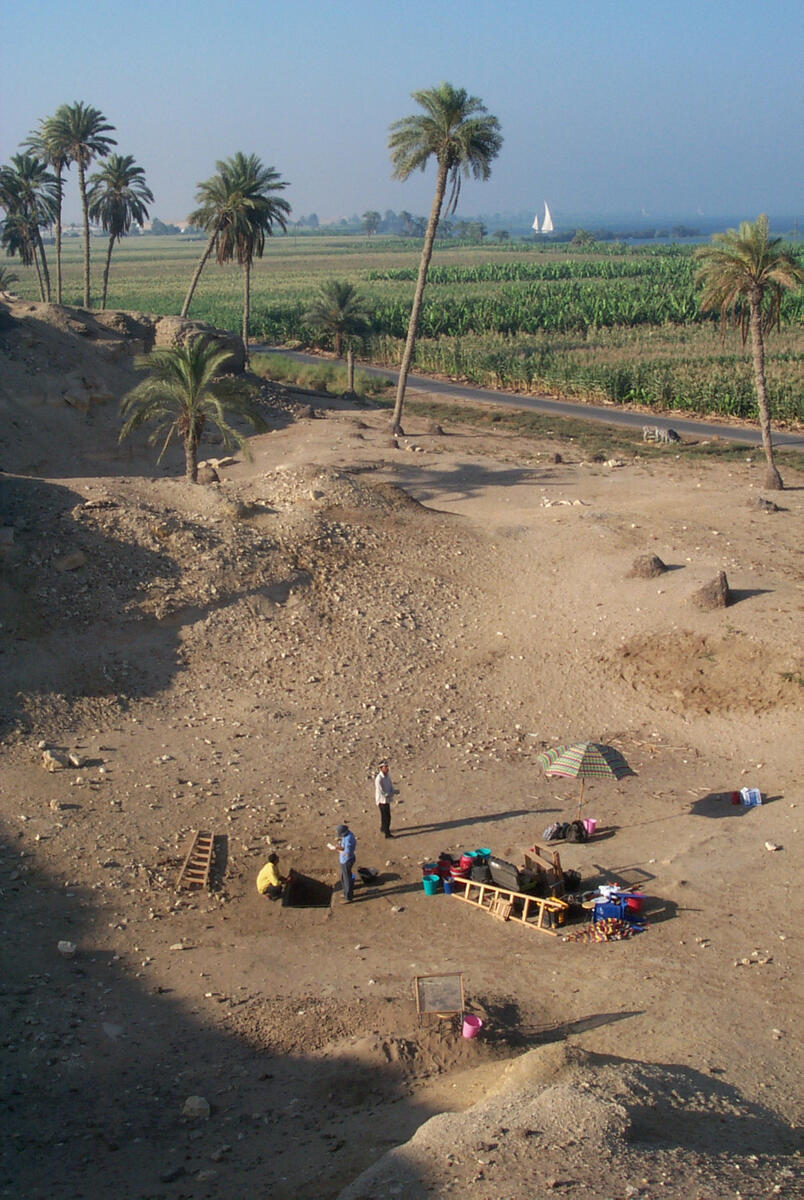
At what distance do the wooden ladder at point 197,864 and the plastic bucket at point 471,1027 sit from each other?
3.96m

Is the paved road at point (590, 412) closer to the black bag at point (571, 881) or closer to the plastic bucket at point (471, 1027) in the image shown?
the black bag at point (571, 881)

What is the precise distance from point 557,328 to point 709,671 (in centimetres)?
5413

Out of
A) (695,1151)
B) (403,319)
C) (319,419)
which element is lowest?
(695,1151)

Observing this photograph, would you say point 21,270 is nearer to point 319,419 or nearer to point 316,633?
point 319,419

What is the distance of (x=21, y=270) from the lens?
140 metres

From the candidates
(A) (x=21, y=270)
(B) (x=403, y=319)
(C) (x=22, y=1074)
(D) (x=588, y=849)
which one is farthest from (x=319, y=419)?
(A) (x=21, y=270)

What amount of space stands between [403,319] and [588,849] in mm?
57792

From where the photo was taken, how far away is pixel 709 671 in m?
17.5

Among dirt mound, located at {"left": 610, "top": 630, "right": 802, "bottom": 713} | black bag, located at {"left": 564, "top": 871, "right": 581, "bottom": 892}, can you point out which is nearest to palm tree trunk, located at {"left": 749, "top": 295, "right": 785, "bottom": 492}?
dirt mound, located at {"left": 610, "top": 630, "right": 802, "bottom": 713}

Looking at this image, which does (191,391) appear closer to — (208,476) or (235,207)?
(208,476)

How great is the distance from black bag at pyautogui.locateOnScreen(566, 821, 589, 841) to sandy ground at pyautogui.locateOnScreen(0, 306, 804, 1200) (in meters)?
0.37

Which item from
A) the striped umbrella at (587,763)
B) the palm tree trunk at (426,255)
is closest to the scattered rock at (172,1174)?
the striped umbrella at (587,763)

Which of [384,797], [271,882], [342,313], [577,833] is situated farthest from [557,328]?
[271,882]

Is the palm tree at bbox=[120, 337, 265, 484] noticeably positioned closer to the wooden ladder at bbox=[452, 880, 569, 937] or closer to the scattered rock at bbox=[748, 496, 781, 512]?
the scattered rock at bbox=[748, 496, 781, 512]
